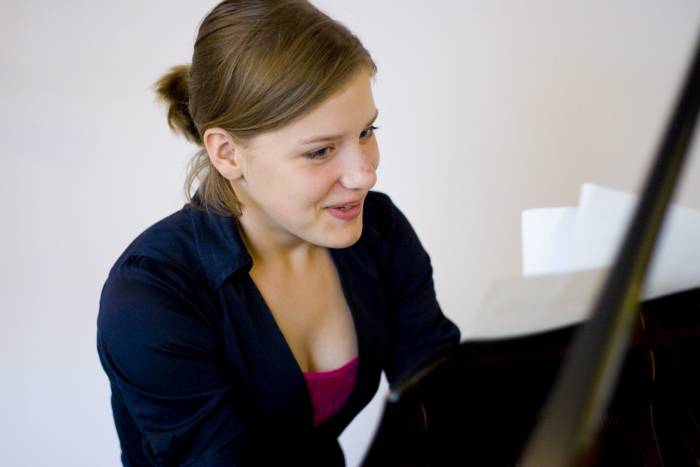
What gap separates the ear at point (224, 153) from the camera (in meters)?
0.91

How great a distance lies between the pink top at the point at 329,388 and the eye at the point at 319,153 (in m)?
0.30

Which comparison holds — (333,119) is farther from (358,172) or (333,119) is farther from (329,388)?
(329,388)

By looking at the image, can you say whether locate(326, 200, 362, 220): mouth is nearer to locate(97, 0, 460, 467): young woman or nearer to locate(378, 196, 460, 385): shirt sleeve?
locate(97, 0, 460, 467): young woman

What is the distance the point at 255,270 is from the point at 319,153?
0.70ft

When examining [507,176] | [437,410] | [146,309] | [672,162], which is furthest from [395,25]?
[672,162]

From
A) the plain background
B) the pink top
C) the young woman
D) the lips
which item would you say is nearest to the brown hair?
the young woman

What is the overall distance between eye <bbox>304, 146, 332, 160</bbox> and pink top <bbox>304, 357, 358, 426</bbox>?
0.30 metres

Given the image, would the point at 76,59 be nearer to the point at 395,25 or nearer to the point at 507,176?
the point at 395,25

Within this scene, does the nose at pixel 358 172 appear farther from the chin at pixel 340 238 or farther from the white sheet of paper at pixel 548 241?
the white sheet of paper at pixel 548 241

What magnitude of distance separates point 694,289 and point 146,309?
1.87 feet

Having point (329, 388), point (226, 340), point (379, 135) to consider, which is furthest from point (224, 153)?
point (379, 135)

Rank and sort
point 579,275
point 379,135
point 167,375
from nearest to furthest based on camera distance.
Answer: point 579,275
point 167,375
point 379,135

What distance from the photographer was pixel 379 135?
1.63m

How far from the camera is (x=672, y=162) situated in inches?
12.2
